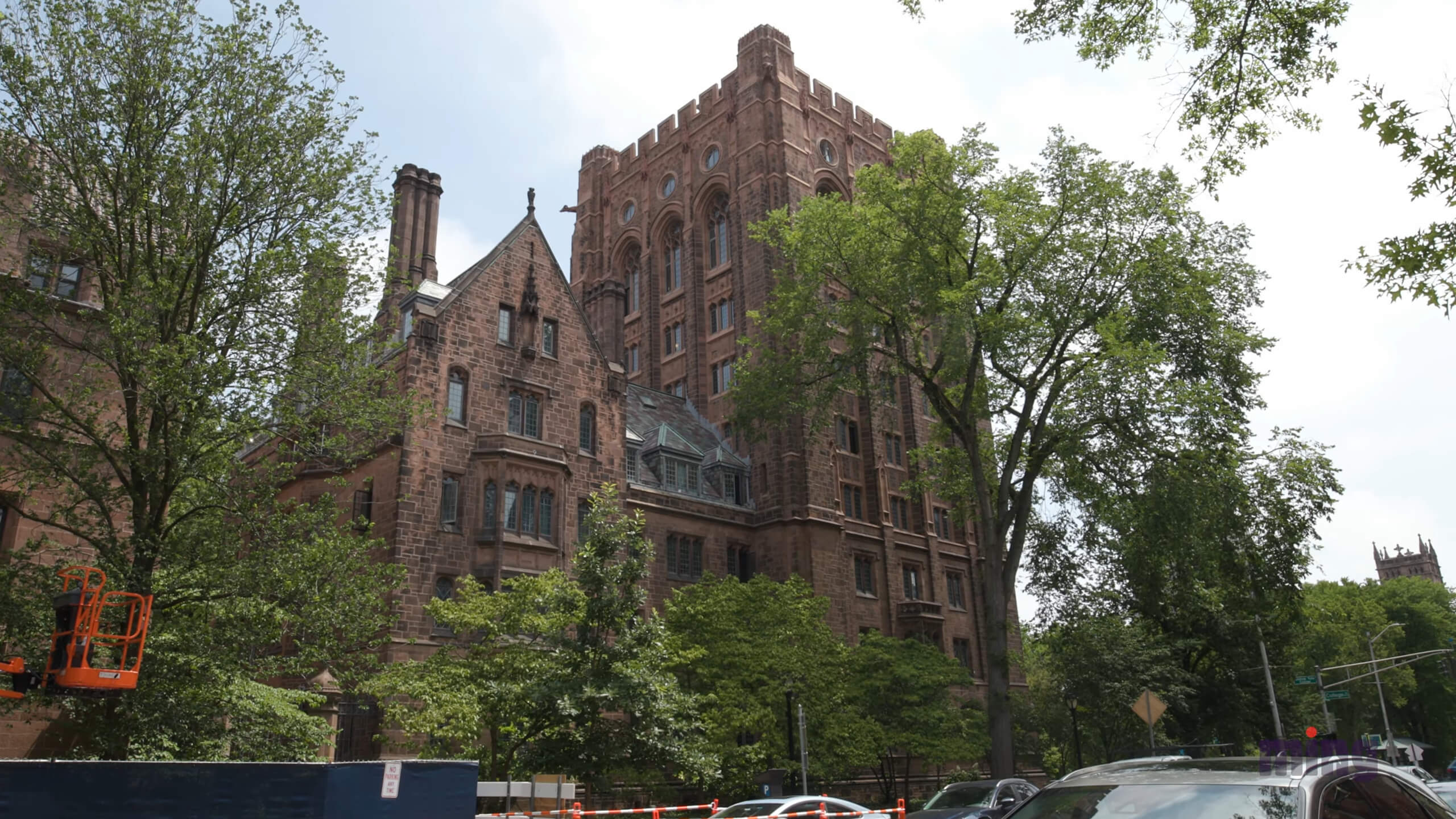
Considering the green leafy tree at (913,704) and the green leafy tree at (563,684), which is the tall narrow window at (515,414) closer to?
the green leafy tree at (563,684)

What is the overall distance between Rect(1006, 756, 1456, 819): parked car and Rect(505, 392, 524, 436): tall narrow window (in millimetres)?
29653

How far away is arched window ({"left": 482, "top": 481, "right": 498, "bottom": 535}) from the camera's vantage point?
105 feet

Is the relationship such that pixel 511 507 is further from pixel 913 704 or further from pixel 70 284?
pixel 913 704

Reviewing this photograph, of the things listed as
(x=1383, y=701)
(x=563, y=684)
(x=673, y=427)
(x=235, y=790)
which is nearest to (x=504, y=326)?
(x=673, y=427)

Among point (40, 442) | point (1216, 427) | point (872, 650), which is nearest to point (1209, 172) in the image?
point (1216, 427)

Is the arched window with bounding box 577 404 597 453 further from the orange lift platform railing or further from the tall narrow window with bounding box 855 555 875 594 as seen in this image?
the orange lift platform railing

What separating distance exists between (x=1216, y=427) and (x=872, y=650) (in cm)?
1351

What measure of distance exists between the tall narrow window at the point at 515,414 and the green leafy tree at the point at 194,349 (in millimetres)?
14458

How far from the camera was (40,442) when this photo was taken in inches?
696

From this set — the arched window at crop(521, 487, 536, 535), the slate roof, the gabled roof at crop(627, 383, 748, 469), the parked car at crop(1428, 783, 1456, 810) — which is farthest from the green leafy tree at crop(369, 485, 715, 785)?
the gabled roof at crop(627, 383, 748, 469)

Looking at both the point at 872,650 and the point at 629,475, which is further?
the point at 629,475

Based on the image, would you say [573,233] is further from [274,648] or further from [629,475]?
[274,648]

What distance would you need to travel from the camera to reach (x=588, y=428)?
37.2m

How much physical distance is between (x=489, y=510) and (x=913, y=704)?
15.3 metres
